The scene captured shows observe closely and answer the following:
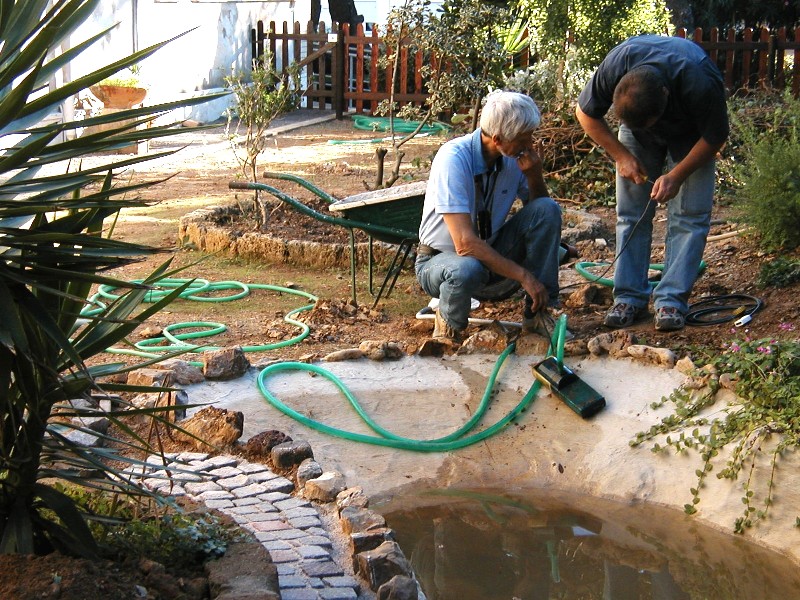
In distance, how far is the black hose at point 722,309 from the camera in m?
5.22

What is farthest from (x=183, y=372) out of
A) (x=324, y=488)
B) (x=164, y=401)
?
(x=324, y=488)

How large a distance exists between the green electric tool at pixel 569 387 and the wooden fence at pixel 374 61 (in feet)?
33.5

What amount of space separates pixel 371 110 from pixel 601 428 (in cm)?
1269

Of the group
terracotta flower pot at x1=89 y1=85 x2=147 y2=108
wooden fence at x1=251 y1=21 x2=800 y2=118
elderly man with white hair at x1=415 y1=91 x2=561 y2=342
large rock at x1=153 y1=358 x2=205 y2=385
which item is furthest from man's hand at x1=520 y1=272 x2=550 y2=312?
wooden fence at x1=251 y1=21 x2=800 y2=118

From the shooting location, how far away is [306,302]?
6.82 meters

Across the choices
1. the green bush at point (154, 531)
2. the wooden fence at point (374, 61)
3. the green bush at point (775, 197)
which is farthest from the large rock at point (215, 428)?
the wooden fence at point (374, 61)

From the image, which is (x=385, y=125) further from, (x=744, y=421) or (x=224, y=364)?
(x=744, y=421)

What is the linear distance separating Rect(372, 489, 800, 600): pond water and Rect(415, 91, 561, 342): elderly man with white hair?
1.05 meters

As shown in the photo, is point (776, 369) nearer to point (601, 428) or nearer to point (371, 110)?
point (601, 428)

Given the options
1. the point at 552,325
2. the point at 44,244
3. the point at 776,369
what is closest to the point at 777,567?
the point at 776,369

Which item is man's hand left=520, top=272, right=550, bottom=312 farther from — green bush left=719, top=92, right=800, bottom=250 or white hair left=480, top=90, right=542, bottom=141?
green bush left=719, top=92, right=800, bottom=250

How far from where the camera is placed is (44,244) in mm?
2688

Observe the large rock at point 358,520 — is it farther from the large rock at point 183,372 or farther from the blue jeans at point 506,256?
the blue jeans at point 506,256

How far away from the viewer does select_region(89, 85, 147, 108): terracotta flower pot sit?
1177cm
